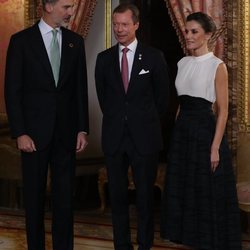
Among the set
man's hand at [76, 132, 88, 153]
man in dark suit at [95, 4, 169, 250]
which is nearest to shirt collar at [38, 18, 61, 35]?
man in dark suit at [95, 4, 169, 250]

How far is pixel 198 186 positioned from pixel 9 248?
153cm

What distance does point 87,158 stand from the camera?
6223mm

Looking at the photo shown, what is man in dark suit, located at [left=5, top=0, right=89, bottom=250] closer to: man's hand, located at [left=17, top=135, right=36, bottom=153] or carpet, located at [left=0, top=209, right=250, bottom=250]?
man's hand, located at [left=17, top=135, right=36, bottom=153]

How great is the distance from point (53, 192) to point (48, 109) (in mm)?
552

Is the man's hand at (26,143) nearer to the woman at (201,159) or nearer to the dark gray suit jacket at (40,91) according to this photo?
the dark gray suit jacket at (40,91)

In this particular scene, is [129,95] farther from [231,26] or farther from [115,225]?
[231,26]

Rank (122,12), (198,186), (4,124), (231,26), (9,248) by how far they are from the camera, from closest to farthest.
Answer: (122,12) < (198,186) < (9,248) < (231,26) < (4,124)

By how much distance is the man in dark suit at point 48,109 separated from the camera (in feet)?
11.1

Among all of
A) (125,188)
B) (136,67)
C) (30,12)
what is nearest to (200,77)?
(136,67)

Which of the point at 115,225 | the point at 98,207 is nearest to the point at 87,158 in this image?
the point at 98,207

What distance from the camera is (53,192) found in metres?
3.61

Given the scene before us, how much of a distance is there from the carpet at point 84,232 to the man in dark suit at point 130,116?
0.74 meters

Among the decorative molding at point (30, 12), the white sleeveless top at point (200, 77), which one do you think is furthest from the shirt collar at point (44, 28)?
the decorative molding at point (30, 12)

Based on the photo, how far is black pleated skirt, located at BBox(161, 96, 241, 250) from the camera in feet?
12.2
